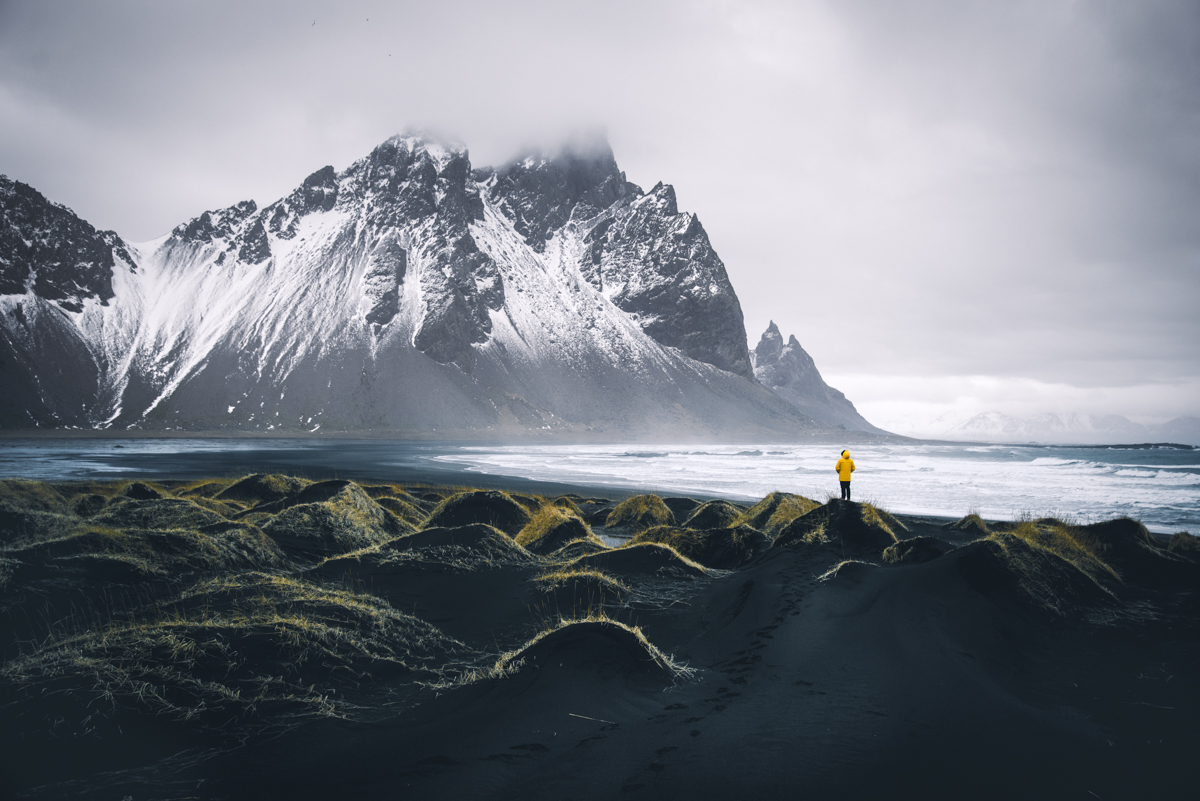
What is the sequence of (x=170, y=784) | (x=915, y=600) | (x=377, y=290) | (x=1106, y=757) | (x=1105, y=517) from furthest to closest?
(x=377, y=290)
(x=1105, y=517)
(x=915, y=600)
(x=1106, y=757)
(x=170, y=784)

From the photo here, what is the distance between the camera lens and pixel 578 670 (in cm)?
749

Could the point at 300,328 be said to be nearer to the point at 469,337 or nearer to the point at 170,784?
the point at 469,337

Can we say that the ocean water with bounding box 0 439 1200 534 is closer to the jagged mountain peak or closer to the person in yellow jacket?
the person in yellow jacket

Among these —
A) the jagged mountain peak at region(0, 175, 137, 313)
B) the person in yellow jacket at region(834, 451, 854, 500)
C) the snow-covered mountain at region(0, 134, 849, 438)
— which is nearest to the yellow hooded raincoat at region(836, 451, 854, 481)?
the person in yellow jacket at region(834, 451, 854, 500)

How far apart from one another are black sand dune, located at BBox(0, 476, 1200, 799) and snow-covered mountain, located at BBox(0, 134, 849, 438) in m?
130

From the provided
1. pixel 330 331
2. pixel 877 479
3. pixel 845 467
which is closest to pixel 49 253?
pixel 330 331

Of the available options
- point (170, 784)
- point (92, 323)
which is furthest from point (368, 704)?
point (92, 323)

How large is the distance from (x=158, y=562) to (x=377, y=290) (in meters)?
166

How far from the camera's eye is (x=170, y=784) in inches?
203

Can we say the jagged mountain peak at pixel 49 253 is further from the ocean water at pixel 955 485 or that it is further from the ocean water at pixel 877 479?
the ocean water at pixel 955 485

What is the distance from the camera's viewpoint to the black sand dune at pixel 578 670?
5523mm

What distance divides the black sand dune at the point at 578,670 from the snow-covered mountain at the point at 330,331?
426ft

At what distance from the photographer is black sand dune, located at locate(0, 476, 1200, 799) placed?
552cm

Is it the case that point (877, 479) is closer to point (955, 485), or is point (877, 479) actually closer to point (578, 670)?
point (955, 485)
